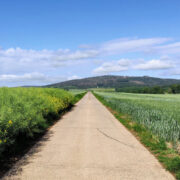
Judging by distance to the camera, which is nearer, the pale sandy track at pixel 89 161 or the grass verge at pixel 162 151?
the pale sandy track at pixel 89 161

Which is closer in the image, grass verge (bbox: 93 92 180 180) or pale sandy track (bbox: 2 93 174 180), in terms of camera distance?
pale sandy track (bbox: 2 93 174 180)

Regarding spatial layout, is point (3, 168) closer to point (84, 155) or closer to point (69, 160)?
point (69, 160)

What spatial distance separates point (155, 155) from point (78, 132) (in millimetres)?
4971

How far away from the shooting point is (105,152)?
24.4 feet

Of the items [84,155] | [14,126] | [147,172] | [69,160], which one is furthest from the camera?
[14,126]

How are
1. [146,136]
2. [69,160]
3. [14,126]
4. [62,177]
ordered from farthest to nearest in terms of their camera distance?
[146,136]
[14,126]
[69,160]
[62,177]

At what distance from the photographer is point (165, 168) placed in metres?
5.90

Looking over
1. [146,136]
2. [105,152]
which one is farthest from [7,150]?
[146,136]

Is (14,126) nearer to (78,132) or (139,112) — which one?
(78,132)

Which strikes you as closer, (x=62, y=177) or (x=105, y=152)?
(x=62, y=177)

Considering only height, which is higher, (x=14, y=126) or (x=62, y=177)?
(x=14, y=126)

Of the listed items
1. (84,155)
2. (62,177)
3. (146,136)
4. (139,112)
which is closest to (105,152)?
(84,155)

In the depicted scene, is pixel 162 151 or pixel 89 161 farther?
pixel 162 151

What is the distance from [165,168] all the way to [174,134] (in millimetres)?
2411
